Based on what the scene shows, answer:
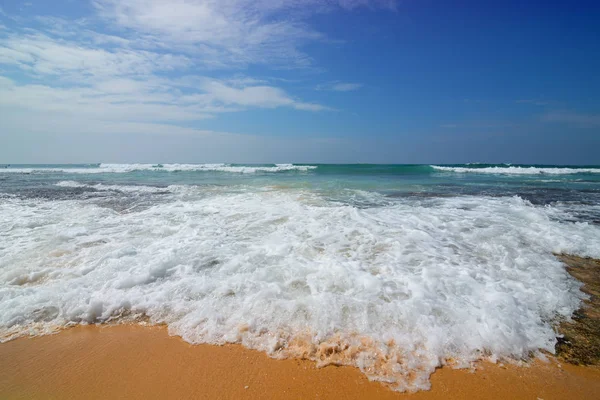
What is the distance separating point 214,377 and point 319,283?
1490 millimetres

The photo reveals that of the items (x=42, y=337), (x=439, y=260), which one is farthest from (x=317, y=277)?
(x=42, y=337)

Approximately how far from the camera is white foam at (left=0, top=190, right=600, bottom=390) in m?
2.39

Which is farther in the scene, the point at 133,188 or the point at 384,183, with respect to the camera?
the point at 384,183

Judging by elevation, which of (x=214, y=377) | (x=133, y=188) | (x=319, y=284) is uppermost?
(x=133, y=188)

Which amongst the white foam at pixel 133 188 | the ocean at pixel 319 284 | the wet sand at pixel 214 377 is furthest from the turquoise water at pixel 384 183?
the wet sand at pixel 214 377

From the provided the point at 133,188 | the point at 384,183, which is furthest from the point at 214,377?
the point at 384,183

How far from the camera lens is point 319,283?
10.7 ft

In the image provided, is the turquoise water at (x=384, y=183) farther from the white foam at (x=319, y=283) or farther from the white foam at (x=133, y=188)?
the white foam at (x=319, y=283)

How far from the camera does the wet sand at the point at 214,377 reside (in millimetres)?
1948

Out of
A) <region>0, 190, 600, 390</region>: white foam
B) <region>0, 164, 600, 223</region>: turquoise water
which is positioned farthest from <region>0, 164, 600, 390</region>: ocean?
<region>0, 164, 600, 223</region>: turquoise water

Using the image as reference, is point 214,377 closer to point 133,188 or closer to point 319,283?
point 319,283

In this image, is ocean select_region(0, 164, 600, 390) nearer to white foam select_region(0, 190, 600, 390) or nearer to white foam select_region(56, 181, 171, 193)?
white foam select_region(0, 190, 600, 390)

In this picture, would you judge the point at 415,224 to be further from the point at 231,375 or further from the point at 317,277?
the point at 231,375

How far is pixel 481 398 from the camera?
1.91 meters
